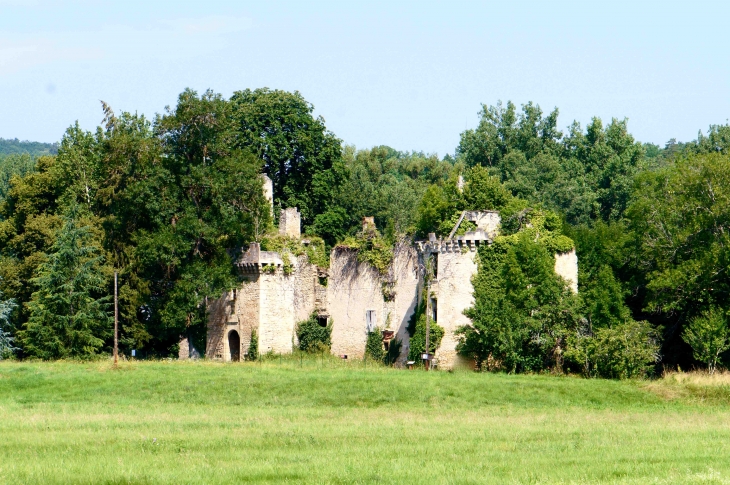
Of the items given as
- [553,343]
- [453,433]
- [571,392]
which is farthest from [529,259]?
[453,433]

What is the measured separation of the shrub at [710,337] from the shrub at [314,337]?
15200 mm

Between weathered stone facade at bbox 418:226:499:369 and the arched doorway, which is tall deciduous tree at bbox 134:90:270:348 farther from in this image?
weathered stone facade at bbox 418:226:499:369

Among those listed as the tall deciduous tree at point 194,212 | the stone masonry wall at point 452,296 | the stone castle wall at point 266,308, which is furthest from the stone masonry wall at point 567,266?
the tall deciduous tree at point 194,212

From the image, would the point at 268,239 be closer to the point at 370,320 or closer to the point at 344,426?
the point at 370,320

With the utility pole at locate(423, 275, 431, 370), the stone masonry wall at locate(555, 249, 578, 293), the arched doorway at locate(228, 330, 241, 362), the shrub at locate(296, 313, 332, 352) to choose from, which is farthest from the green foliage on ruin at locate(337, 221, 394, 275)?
the stone masonry wall at locate(555, 249, 578, 293)

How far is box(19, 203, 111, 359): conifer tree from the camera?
155ft

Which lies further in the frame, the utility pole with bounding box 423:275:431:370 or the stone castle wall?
the stone castle wall

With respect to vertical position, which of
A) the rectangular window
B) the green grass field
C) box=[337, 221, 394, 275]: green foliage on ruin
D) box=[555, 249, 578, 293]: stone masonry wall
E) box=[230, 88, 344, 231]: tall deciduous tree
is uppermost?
box=[230, 88, 344, 231]: tall deciduous tree

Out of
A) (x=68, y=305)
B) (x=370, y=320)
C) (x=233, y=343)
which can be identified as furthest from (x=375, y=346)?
(x=68, y=305)

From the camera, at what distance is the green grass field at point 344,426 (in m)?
20.4

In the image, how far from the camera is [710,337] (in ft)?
129

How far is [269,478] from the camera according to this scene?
19891 mm

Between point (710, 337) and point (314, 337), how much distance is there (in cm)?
1647

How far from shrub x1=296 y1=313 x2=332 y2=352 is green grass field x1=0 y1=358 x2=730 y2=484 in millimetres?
2463
